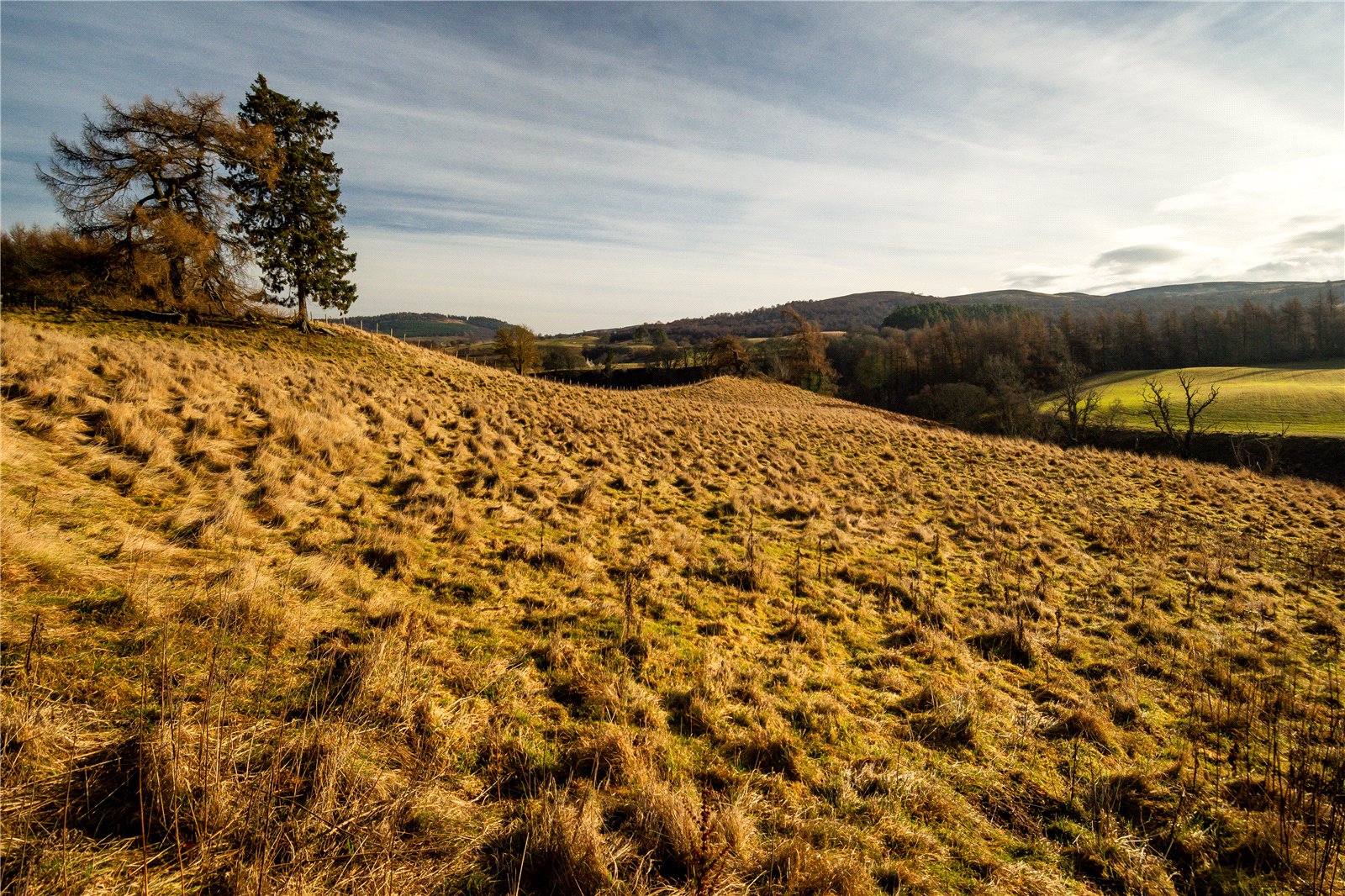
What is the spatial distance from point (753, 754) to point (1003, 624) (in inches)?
186

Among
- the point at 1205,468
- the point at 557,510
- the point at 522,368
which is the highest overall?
the point at 522,368

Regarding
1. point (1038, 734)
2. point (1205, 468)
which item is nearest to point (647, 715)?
point (1038, 734)

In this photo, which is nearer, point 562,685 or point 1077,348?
point 562,685

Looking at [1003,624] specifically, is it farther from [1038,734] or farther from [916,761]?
[916,761]

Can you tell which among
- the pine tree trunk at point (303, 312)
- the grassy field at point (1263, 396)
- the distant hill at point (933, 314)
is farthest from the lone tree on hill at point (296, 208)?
the distant hill at point (933, 314)

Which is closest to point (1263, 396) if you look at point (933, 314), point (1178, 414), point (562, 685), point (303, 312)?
point (1178, 414)

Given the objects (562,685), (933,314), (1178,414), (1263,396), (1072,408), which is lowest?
(562,685)

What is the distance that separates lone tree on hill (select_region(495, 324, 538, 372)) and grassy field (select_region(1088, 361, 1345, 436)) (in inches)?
2499

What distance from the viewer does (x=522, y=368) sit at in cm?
5666

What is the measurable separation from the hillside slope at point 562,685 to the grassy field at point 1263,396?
175 ft

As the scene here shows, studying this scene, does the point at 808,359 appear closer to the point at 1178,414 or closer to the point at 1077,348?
the point at 1178,414

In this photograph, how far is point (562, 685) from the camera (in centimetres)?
412

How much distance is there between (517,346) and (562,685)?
56.1m

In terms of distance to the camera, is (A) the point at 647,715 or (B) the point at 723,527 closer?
(A) the point at 647,715
